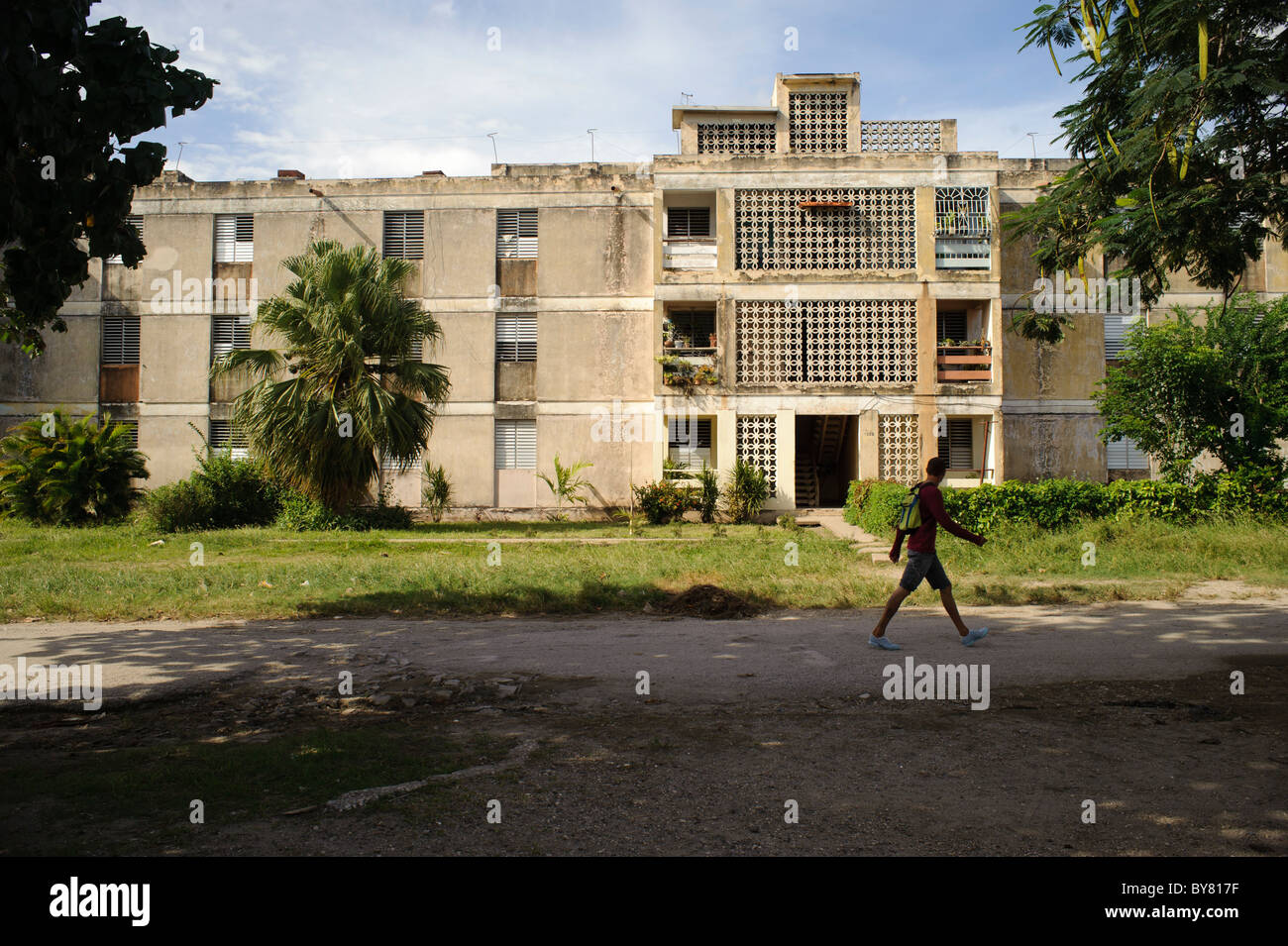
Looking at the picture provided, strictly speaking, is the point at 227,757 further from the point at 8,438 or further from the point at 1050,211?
the point at 8,438

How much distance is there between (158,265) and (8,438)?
754cm

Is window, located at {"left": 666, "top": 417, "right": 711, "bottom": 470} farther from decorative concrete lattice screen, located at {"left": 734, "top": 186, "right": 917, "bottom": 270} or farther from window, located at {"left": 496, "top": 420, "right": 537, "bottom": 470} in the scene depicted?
decorative concrete lattice screen, located at {"left": 734, "top": 186, "right": 917, "bottom": 270}

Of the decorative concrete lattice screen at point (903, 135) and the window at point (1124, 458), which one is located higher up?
the decorative concrete lattice screen at point (903, 135)

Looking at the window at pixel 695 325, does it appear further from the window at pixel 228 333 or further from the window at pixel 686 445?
the window at pixel 228 333

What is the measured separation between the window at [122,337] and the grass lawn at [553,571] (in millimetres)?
9869

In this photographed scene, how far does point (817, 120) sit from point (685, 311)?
267 inches

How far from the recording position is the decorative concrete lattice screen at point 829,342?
23.5 m

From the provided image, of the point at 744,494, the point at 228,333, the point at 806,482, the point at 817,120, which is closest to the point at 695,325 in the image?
the point at 744,494

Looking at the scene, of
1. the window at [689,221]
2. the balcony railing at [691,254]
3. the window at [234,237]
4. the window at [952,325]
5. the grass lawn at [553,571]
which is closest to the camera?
the grass lawn at [553,571]

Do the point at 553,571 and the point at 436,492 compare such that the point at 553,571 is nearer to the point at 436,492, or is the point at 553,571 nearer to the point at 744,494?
the point at 744,494

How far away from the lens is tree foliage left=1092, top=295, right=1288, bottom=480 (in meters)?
16.7

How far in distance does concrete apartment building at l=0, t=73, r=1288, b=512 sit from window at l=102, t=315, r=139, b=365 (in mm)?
68

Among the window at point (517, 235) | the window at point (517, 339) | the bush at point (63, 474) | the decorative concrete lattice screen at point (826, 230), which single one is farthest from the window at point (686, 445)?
the bush at point (63, 474)

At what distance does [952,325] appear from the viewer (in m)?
25.5
